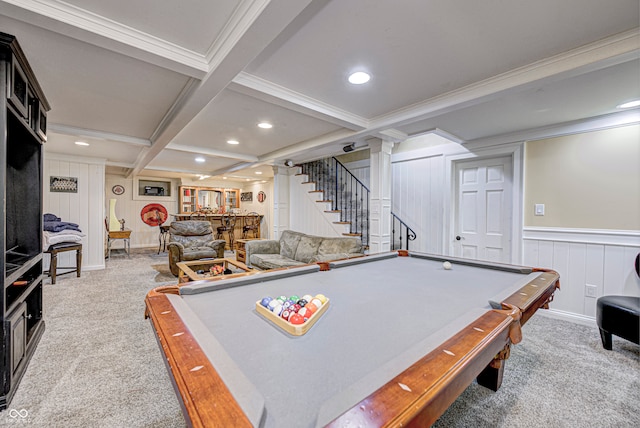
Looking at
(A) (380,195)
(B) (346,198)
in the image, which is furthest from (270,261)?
(B) (346,198)

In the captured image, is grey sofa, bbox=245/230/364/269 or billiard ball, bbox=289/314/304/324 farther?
grey sofa, bbox=245/230/364/269

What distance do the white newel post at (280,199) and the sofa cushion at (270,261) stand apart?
1.21 metres

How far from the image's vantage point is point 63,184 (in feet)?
16.7

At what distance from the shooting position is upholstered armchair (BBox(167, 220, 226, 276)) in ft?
15.7

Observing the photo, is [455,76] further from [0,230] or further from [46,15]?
[0,230]

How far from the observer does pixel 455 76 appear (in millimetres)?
2090

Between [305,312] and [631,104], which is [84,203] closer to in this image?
[305,312]

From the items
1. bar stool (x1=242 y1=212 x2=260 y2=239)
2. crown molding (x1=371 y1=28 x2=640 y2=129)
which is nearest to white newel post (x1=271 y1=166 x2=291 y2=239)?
bar stool (x1=242 y1=212 x2=260 y2=239)

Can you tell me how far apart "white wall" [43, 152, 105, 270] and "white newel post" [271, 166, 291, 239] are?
3.42 m

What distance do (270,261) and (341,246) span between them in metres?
1.14

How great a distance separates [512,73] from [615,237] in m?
2.18

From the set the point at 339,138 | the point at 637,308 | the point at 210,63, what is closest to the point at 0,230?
the point at 210,63

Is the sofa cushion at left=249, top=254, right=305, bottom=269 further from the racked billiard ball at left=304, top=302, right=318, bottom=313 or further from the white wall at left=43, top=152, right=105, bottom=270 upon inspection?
the white wall at left=43, top=152, right=105, bottom=270

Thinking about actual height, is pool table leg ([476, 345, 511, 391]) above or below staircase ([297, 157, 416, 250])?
below
